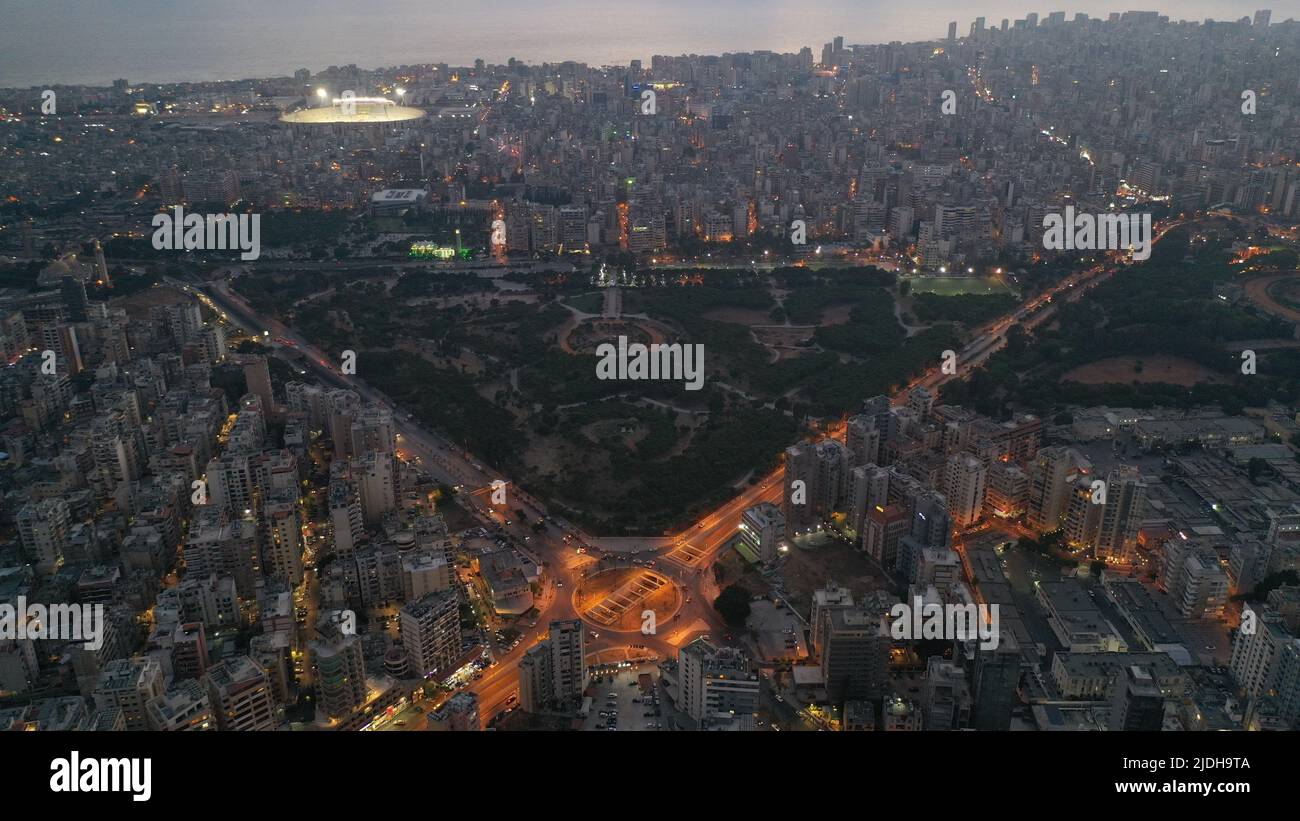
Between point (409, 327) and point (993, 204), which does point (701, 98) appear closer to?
point (993, 204)

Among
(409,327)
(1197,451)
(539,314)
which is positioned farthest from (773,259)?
(1197,451)

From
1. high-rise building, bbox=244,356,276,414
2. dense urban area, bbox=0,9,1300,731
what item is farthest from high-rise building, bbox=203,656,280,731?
high-rise building, bbox=244,356,276,414

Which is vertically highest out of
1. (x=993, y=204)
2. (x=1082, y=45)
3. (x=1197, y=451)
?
(x=1082, y=45)

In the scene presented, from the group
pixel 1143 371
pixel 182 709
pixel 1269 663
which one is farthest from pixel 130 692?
pixel 1143 371

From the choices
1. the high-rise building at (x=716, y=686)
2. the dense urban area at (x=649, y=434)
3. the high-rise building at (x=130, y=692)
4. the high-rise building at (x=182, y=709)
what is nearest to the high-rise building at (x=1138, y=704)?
→ the dense urban area at (x=649, y=434)

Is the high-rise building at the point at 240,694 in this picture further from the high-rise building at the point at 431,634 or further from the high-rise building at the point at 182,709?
the high-rise building at the point at 431,634

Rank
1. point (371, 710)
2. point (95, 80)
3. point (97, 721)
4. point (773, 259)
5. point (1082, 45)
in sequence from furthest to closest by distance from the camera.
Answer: point (1082, 45), point (95, 80), point (773, 259), point (371, 710), point (97, 721)

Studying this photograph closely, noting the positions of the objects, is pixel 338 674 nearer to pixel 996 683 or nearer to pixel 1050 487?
pixel 996 683
